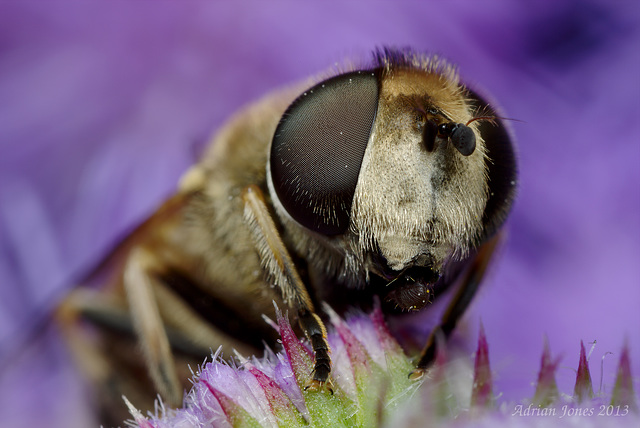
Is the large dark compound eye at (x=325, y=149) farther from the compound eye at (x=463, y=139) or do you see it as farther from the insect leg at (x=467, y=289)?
the insect leg at (x=467, y=289)

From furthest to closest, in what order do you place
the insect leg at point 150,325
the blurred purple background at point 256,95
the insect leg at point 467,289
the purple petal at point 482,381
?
the blurred purple background at point 256,95, the insect leg at point 150,325, the insect leg at point 467,289, the purple petal at point 482,381

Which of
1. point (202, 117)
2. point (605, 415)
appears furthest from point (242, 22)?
point (605, 415)

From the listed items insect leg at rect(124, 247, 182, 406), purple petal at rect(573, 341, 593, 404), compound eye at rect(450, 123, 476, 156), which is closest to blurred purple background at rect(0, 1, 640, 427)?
insect leg at rect(124, 247, 182, 406)

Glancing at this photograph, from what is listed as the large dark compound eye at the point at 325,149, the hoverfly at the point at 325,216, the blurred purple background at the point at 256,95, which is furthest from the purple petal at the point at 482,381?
the blurred purple background at the point at 256,95

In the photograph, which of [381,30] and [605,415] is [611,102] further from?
[605,415]

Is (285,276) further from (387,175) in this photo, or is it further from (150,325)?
(150,325)

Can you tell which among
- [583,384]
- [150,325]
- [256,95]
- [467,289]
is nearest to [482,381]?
[583,384]

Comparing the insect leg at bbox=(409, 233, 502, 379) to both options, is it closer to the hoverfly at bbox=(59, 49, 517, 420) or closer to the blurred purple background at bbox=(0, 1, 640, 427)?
the hoverfly at bbox=(59, 49, 517, 420)
